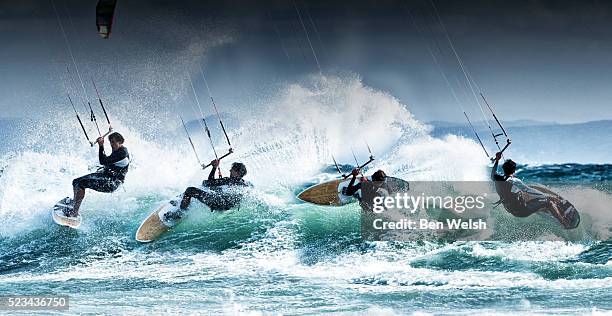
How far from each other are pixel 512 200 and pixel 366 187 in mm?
1168

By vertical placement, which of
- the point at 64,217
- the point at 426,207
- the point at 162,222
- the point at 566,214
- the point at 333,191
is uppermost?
the point at 64,217

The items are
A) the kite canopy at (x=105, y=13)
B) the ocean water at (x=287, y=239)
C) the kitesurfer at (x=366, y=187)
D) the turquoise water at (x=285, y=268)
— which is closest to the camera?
the turquoise water at (x=285, y=268)

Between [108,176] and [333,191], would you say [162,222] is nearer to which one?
[108,176]

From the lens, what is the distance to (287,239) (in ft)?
17.9

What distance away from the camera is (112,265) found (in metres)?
5.05

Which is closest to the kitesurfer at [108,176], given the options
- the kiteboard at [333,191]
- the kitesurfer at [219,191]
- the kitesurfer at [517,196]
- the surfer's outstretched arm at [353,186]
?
the kitesurfer at [219,191]

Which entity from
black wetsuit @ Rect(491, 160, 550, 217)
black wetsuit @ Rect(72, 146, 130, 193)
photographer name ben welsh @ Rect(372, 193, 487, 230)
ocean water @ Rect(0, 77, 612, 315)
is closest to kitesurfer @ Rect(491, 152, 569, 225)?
black wetsuit @ Rect(491, 160, 550, 217)

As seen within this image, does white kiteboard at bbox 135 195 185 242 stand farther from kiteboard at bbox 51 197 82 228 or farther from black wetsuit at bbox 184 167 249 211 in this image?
kiteboard at bbox 51 197 82 228

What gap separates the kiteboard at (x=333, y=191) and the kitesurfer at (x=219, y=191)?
0.69 meters

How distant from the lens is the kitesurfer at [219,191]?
210 inches

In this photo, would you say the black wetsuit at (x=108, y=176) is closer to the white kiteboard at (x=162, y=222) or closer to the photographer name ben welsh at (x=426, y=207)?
the white kiteboard at (x=162, y=222)

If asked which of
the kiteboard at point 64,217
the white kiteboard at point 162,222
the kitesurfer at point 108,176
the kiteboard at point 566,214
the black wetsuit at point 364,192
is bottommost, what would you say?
the kiteboard at point 566,214

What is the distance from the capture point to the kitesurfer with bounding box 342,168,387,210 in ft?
17.6

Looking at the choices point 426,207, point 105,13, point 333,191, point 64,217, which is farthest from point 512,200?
point 64,217
